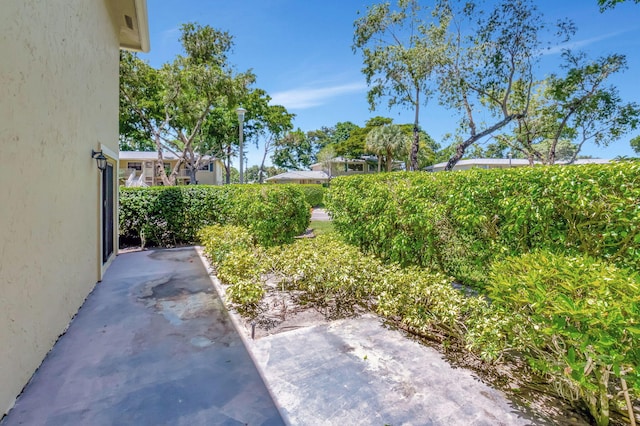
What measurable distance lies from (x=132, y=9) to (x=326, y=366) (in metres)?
9.15

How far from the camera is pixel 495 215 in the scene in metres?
4.15

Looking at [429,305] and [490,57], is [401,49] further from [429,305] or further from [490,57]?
[429,305]

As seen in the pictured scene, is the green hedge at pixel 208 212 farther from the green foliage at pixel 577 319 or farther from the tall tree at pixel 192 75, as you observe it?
the tall tree at pixel 192 75

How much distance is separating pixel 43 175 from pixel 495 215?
5749 mm

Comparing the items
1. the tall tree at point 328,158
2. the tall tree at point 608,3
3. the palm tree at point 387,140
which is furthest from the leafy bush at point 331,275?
the tall tree at point 328,158

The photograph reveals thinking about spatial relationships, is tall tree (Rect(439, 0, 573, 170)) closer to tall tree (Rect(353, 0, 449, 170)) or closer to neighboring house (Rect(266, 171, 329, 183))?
tall tree (Rect(353, 0, 449, 170))

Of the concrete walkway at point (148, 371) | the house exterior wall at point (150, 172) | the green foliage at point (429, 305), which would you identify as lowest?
the concrete walkway at point (148, 371)

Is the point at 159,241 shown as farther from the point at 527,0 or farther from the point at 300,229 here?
the point at 527,0

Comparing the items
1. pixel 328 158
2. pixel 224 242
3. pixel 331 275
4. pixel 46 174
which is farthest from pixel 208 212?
pixel 328 158

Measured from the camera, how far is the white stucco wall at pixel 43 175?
279cm

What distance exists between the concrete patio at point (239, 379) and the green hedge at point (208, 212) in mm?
4189

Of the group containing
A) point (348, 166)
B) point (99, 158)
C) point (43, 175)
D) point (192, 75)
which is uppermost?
point (192, 75)

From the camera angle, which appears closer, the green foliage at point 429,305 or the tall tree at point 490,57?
the green foliage at point 429,305

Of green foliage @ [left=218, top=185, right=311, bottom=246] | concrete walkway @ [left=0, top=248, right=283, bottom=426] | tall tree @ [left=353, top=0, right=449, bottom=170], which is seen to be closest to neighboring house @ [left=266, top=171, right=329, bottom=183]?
tall tree @ [left=353, top=0, right=449, bottom=170]
